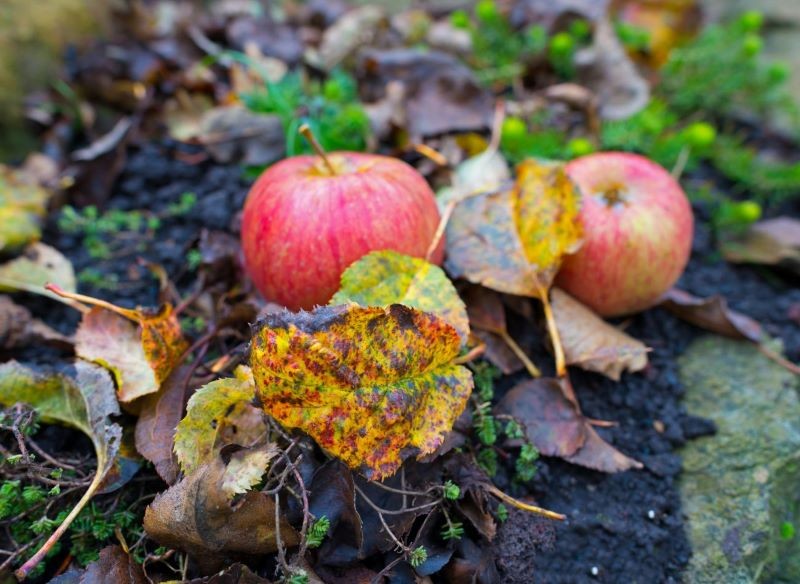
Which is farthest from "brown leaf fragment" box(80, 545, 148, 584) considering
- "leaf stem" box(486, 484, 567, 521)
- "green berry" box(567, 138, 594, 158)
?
"green berry" box(567, 138, 594, 158)

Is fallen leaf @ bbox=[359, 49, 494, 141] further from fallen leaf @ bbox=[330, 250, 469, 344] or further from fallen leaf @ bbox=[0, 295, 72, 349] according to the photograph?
fallen leaf @ bbox=[0, 295, 72, 349]

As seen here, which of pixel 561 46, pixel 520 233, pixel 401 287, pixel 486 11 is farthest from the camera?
pixel 486 11

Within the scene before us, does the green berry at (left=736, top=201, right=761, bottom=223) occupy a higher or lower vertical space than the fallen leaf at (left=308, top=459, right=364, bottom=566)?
higher

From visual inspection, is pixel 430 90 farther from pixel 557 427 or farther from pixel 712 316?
pixel 557 427

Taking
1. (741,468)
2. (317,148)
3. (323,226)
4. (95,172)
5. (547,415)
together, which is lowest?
(741,468)

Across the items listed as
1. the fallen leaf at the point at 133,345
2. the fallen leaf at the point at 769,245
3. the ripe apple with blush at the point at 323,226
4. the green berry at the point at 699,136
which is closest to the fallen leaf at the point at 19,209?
the fallen leaf at the point at 133,345

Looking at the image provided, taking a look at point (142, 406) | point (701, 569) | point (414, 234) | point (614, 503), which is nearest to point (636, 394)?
point (614, 503)

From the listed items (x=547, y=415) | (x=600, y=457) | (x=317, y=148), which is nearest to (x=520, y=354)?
(x=547, y=415)

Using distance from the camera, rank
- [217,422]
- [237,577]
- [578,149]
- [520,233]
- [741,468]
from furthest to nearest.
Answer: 1. [578,149]
2. [520,233]
3. [741,468]
4. [217,422]
5. [237,577]
